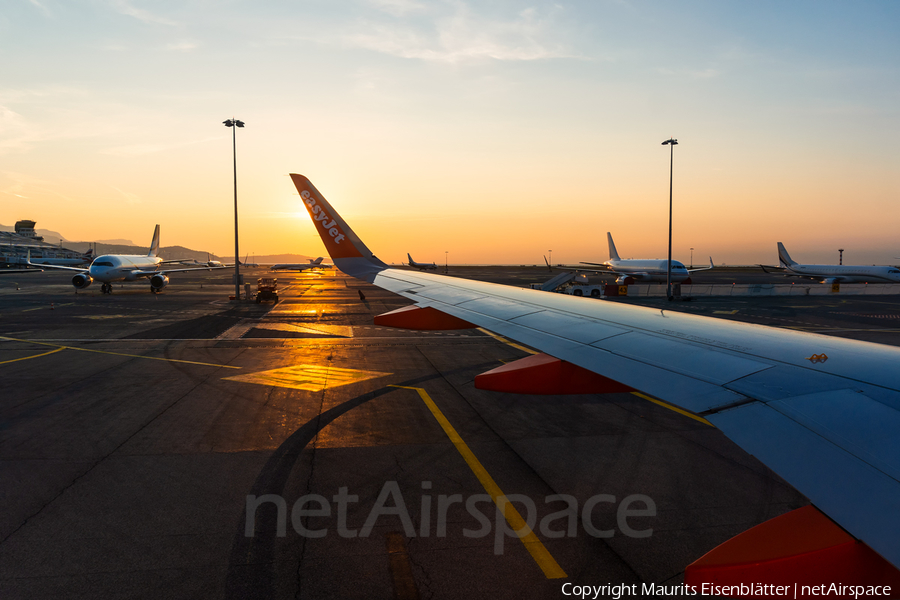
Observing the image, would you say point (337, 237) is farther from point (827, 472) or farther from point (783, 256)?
point (783, 256)

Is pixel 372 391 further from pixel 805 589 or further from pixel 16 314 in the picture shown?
pixel 16 314

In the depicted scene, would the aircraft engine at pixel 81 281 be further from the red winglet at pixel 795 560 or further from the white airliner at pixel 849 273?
the white airliner at pixel 849 273

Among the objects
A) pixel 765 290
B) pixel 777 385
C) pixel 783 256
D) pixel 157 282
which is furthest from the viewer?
pixel 783 256

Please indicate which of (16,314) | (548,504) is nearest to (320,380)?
(548,504)

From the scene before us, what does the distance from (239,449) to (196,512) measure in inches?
86.5

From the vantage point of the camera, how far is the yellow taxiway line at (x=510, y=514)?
5.41 m

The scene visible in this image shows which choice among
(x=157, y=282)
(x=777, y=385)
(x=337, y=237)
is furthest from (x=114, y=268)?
(x=777, y=385)

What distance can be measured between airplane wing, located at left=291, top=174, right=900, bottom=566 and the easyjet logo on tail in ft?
17.3

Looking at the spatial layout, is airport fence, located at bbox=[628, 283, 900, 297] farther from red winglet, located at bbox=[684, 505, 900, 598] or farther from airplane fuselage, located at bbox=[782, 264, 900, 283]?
red winglet, located at bbox=[684, 505, 900, 598]

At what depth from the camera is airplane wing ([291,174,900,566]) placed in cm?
223

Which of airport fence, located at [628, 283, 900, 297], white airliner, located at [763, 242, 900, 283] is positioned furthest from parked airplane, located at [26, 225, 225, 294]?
white airliner, located at [763, 242, 900, 283]

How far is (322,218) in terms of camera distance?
34.4ft

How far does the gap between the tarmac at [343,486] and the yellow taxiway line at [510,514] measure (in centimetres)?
4
